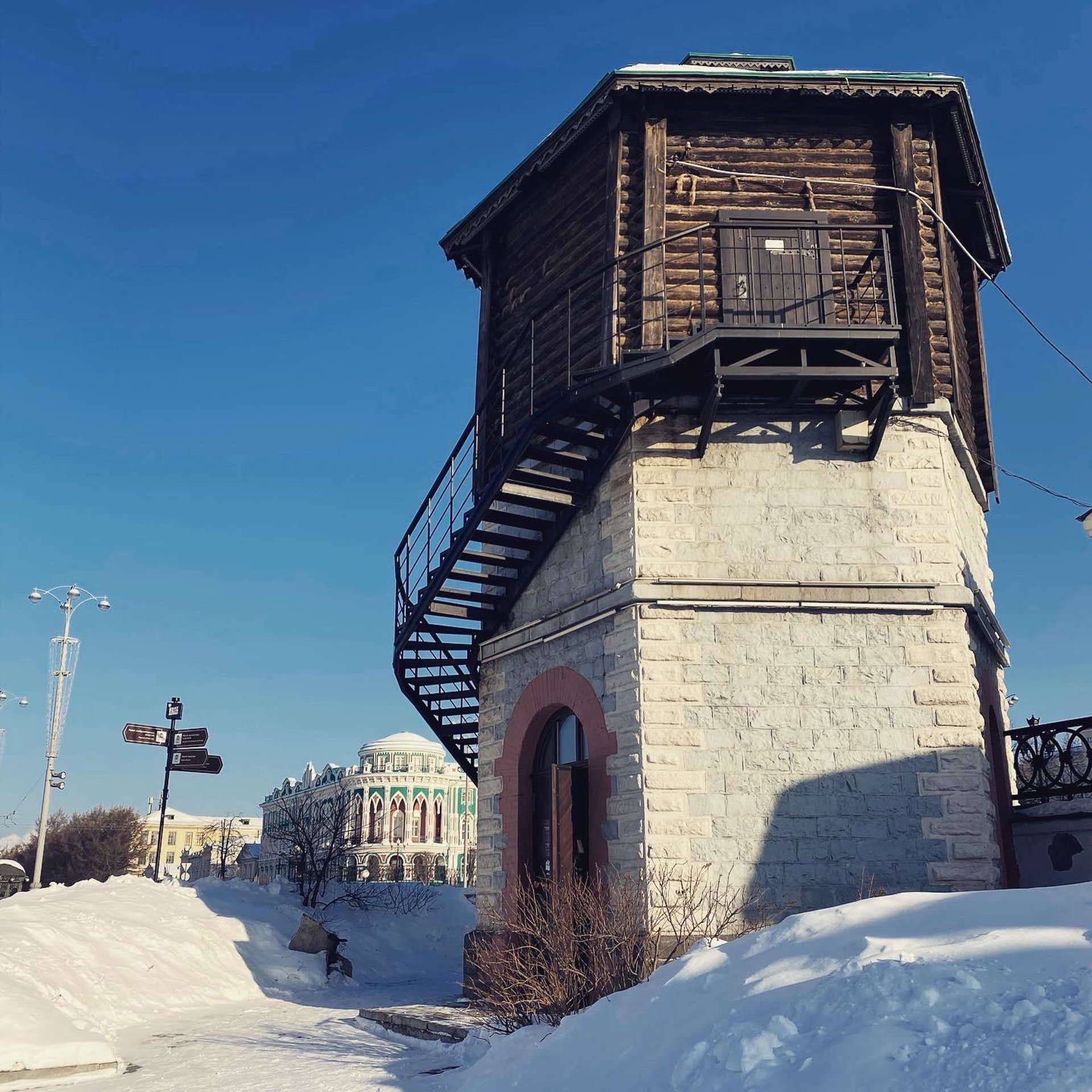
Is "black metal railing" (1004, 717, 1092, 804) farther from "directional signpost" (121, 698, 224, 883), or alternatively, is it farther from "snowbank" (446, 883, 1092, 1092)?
"directional signpost" (121, 698, 224, 883)

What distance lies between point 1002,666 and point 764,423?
197 inches

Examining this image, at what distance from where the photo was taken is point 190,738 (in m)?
22.2

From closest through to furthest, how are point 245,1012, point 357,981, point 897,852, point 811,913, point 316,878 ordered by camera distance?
point 811,913 < point 897,852 < point 245,1012 < point 357,981 < point 316,878

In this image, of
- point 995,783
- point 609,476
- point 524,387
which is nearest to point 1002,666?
point 995,783

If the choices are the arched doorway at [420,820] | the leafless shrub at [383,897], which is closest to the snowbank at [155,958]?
the leafless shrub at [383,897]

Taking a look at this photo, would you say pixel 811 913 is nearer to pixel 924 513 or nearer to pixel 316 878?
pixel 924 513

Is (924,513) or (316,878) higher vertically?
(924,513)

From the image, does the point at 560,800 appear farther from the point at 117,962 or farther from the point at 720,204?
the point at 117,962

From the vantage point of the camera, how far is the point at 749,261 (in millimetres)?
11906

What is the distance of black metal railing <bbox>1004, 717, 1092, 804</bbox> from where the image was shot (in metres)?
11.6

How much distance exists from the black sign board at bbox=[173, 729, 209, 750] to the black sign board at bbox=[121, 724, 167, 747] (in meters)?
0.24

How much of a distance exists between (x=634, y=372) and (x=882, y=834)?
5094 mm

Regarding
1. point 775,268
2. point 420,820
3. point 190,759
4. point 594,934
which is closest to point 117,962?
point 190,759

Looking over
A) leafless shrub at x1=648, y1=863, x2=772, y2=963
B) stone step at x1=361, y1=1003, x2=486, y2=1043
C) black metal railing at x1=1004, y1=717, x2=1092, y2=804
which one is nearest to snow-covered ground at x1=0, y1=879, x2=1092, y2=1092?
stone step at x1=361, y1=1003, x2=486, y2=1043
